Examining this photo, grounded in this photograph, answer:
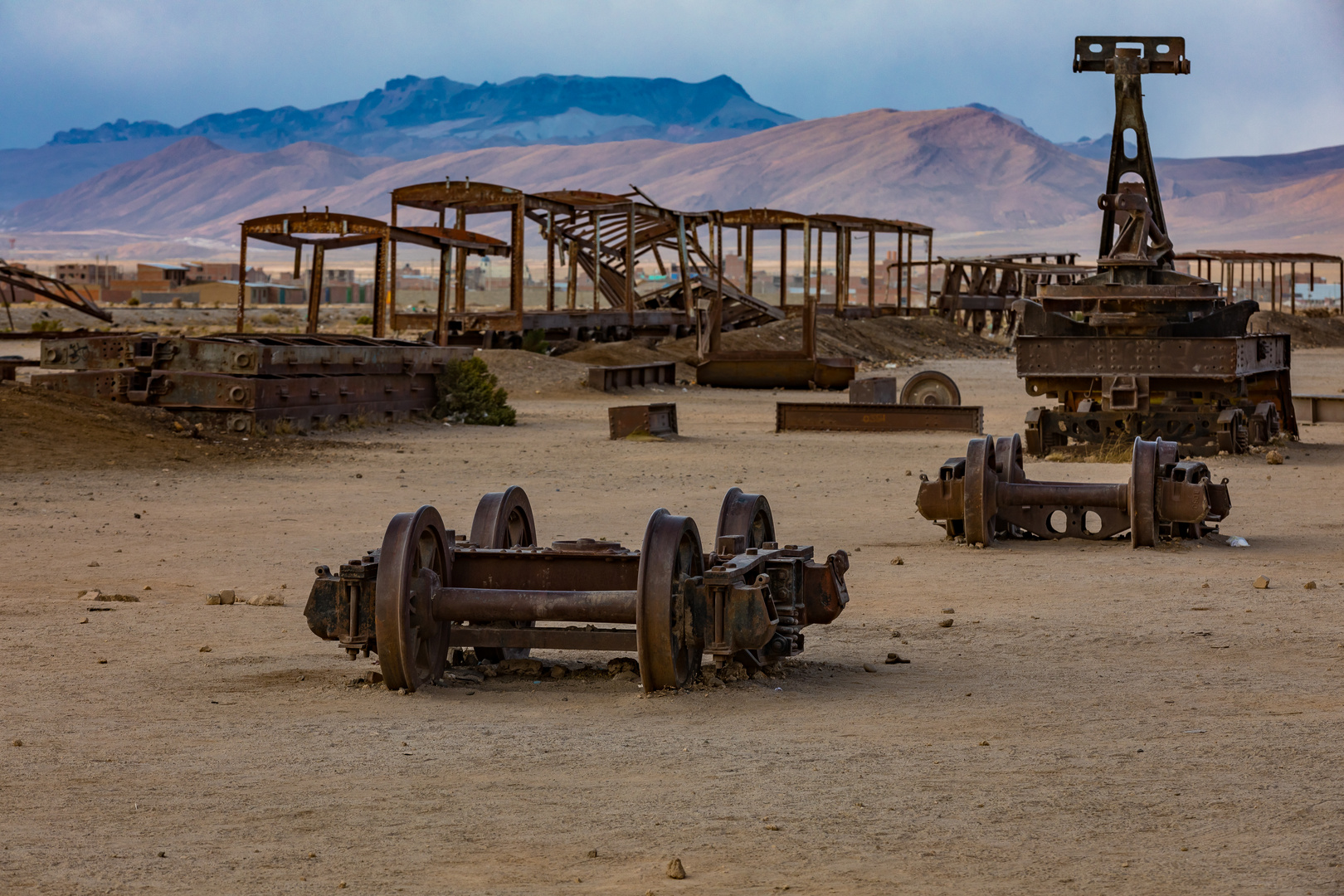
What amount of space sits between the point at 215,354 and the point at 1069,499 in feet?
35.9

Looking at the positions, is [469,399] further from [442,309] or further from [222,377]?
[442,309]

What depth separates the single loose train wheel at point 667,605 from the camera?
533 cm

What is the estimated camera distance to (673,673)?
17.9 feet

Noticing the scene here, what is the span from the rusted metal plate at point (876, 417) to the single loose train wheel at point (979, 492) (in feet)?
32.3

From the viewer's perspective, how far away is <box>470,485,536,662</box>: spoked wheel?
20.5ft

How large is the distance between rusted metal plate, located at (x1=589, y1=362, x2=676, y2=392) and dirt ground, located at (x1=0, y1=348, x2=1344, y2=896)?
18.0 metres

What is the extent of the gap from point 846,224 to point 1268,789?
4331 centimetres

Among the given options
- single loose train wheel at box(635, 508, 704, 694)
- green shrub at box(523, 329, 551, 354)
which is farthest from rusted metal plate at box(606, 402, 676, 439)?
green shrub at box(523, 329, 551, 354)

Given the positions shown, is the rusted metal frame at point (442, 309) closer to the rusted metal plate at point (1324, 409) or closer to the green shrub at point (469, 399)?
the green shrub at point (469, 399)

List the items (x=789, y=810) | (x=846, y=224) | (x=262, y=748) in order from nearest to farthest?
(x=789, y=810) → (x=262, y=748) → (x=846, y=224)

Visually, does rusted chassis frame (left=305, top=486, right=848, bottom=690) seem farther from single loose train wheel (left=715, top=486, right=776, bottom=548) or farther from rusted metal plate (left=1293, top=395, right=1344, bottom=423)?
rusted metal plate (left=1293, top=395, right=1344, bottom=423)

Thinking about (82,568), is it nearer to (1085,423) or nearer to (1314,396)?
(1085,423)

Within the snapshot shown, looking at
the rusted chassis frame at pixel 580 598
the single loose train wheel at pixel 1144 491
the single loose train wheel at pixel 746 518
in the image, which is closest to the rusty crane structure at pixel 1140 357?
the single loose train wheel at pixel 1144 491

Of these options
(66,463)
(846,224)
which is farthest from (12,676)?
(846,224)
